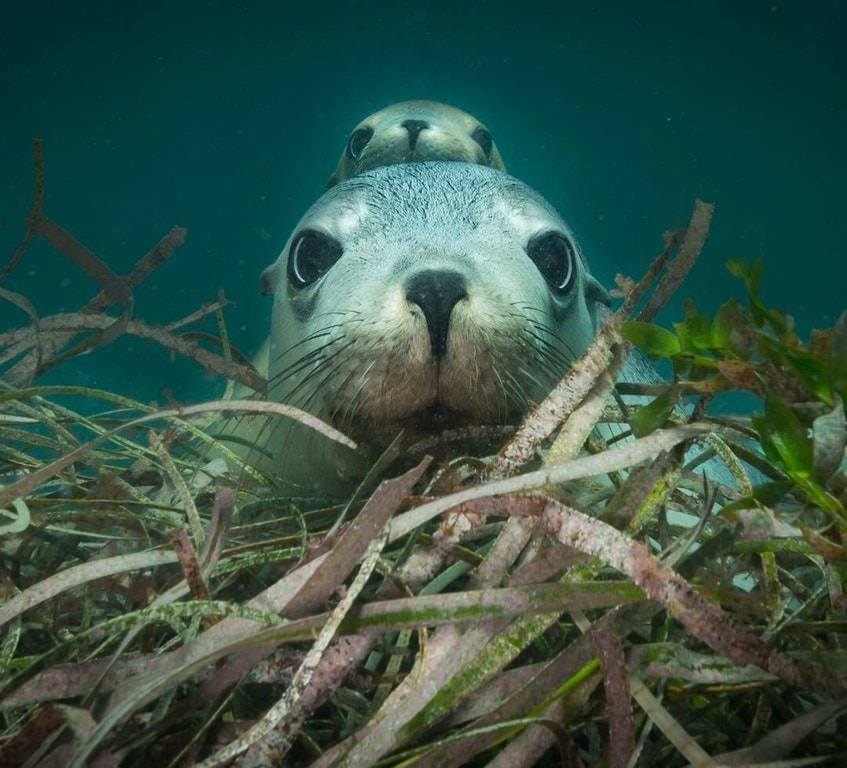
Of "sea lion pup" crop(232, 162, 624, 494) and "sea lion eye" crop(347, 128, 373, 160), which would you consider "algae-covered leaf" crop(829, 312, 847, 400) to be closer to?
"sea lion pup" crop(232, 162, 624, 494)

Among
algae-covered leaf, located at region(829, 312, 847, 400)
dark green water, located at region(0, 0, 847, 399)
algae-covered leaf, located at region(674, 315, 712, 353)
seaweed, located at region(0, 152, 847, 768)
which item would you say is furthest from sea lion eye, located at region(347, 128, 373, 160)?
dark green water, located at region(0, 0, 847, 399)

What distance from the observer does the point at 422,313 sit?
1343 millimetres

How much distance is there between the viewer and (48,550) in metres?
1.30

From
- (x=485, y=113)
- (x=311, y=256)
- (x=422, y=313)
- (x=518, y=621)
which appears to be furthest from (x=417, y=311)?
(x=485, y=113)

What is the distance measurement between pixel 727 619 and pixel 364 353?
89 cm

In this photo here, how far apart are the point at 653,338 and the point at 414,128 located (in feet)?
9.91

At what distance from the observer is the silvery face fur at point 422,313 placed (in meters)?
1.35

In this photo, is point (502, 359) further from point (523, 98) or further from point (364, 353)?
point (523, 98)

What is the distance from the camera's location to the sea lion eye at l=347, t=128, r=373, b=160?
12.9ft

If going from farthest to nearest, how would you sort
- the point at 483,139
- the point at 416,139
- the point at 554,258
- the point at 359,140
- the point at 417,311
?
the point at 483,139, the point at 359,140, the point at 416,139, the point at 554,258, the point at 417,311

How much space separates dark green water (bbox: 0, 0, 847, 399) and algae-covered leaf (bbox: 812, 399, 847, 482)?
17.7 m

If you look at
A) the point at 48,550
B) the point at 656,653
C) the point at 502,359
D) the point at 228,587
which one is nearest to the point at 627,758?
the point at 656,653

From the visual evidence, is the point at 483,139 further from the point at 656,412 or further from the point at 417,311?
the point at 656,412

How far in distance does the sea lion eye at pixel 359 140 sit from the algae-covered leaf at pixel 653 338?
326 centimetres
